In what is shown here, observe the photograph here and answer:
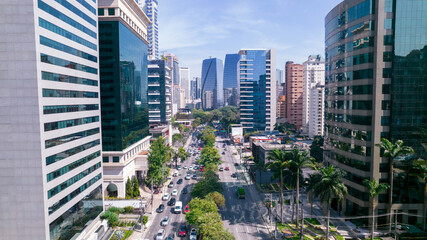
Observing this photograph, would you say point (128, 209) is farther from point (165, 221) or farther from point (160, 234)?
point (160, 234)

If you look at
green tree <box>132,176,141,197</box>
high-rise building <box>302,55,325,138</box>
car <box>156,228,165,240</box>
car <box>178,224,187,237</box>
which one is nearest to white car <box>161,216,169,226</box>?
car <box>156,228,165,240</box>

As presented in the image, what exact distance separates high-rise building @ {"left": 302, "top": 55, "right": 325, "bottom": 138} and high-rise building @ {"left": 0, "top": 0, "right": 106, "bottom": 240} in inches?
5845

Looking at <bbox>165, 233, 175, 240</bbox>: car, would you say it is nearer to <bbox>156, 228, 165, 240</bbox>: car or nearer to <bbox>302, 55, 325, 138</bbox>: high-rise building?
<bbox>156, 228, 165, 240</bbox>: car

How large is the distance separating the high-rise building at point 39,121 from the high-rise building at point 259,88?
470 ft

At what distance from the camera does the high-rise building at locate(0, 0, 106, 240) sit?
33.4 m

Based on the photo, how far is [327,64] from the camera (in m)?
69.1

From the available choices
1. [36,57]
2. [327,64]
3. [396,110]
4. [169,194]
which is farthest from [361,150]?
[36,57]

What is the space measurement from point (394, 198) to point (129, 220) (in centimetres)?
5917

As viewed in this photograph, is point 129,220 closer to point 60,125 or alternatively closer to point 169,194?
point 169,194

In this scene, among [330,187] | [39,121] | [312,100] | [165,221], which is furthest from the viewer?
[312,100]

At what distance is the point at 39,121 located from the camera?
3412 centimetres

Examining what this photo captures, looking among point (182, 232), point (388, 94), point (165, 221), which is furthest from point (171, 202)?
point (388, 94)

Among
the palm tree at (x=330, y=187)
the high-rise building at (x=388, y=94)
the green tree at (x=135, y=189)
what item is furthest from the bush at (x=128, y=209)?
the high-rise building at (x=388, y=94)

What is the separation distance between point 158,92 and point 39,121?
334 feet
